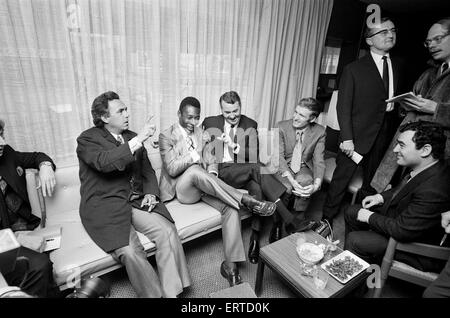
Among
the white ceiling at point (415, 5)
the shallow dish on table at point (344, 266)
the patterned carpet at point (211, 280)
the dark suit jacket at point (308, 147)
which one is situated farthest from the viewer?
the white ceiling at point (415, 5)

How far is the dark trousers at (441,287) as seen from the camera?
1.35m

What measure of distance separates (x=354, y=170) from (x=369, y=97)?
2.23 ft

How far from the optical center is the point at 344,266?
5.08 ft

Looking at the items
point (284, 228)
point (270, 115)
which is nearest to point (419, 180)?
point (284, 228)

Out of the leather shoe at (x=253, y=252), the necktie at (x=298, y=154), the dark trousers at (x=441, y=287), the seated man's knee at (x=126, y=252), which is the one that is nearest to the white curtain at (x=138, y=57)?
the necktie at (x=298, y=154)

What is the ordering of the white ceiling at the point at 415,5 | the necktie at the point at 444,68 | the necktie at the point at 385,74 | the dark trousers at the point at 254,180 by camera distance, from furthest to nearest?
the white ceiling at the point at 415,5
the necktie at the point at 385,74
the dark trousers at the point at 254,180
the necktie at the point at 444,68

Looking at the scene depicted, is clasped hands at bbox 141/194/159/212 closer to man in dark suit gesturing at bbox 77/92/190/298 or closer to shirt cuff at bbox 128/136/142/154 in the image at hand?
man in dark suit gesturing at bbox 77/92/190/298

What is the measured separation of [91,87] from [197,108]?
2.95 feet

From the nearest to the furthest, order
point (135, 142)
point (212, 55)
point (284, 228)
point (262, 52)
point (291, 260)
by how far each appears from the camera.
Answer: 1. point (291, 260)
2. point (135, 142)
3. point (284, 228)
4. point (212, 55)
5. point (262, 52)

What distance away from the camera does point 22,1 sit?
5.99ft

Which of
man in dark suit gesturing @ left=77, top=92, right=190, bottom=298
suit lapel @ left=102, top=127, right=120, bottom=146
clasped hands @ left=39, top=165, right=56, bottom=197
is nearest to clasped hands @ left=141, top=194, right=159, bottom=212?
man in dark suit gesturing @ left=77, top=92, right=190, bottom=298

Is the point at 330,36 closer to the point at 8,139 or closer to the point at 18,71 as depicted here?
the point at 18,71

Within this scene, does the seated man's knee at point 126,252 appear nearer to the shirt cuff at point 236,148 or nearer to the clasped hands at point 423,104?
the shirt cuff at point 236,148

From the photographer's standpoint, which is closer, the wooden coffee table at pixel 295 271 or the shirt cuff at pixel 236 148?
the wooden coffee table at pixel 295 271
